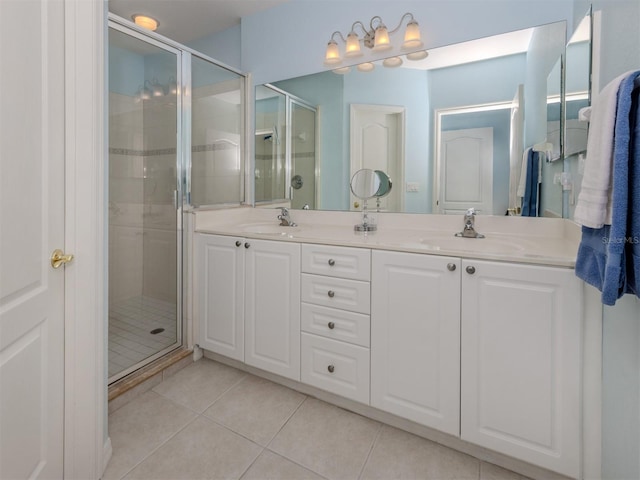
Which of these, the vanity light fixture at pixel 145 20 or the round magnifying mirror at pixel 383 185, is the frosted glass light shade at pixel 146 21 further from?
the round magnifying mirror at pixel 383 185

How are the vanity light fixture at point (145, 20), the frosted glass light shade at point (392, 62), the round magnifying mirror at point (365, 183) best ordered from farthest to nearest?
the vanity light fixture at point (145, 20) → the round magnifying mirror at point (365, 183) → the frosted glass light shade at point (392, 62)

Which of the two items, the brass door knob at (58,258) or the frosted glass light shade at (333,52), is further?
the frosted glass light shade at (333,52)

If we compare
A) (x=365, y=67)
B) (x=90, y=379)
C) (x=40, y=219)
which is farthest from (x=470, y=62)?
(x=90, y=379)

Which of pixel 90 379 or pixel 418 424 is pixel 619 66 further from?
pixel 90 379

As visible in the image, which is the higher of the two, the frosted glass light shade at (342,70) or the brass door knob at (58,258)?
the frosted glass light shade at (342,70)

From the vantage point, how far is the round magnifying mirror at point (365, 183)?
218cm

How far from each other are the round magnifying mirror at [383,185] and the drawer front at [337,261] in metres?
0.67

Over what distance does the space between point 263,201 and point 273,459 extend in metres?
1.73

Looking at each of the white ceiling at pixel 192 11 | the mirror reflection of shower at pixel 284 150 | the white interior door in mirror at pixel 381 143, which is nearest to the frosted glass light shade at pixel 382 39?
the white interior door in mirror at pixel 381 143

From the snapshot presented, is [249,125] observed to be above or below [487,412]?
above

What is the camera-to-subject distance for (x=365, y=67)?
2172mm

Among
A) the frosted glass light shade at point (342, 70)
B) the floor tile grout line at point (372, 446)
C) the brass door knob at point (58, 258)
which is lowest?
the floor tile grout line at point (372, 446)

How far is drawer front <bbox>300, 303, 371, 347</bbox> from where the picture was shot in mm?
1619

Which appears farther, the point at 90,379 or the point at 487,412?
the point at 487,412
